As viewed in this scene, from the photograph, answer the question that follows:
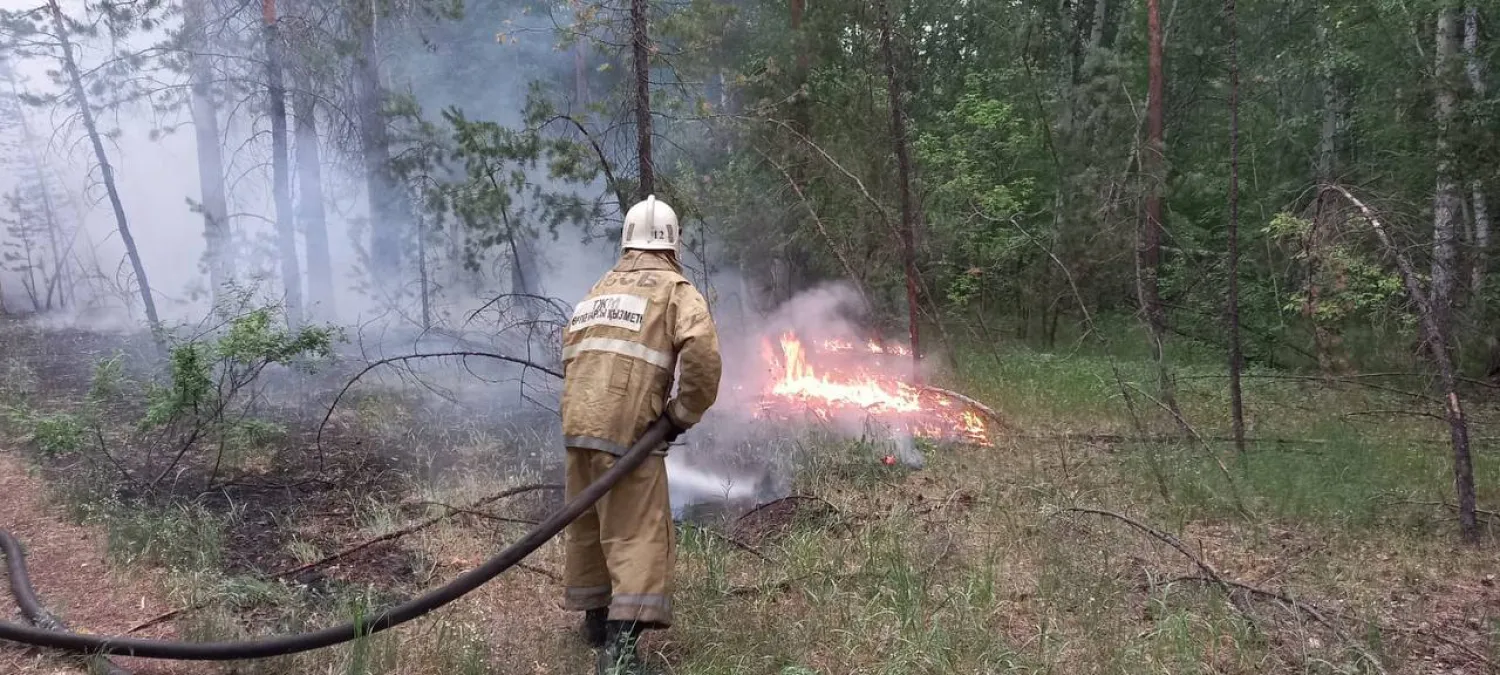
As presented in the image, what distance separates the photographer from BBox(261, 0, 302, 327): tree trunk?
11.8m

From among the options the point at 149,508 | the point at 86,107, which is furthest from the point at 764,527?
the point at 86,107

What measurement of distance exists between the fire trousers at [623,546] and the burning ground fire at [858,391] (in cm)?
496

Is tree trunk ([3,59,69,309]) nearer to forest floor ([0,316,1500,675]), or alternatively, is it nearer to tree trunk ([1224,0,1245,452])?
forest floor ([0,316,1500,675])

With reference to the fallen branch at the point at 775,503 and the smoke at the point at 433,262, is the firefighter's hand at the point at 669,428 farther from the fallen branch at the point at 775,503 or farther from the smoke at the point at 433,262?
the smoke at the point at 433,262

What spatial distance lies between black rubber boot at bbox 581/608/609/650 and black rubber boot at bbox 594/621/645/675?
19 centimetres

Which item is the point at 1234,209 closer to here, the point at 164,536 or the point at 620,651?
the point at 620,651

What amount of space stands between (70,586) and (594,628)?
9.66ft

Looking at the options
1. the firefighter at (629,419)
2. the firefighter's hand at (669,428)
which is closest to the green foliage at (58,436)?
the firefighter at (629,419)

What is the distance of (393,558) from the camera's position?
5027 millimetres

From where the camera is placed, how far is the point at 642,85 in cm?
654

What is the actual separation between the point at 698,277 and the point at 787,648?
764 centimetres

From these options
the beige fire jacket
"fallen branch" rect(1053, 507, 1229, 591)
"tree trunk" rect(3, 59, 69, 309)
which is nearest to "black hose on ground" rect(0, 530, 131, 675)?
the beige fire jacket

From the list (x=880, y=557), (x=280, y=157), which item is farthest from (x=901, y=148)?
(x=280, y=157)

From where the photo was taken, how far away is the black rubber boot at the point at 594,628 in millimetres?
3816
